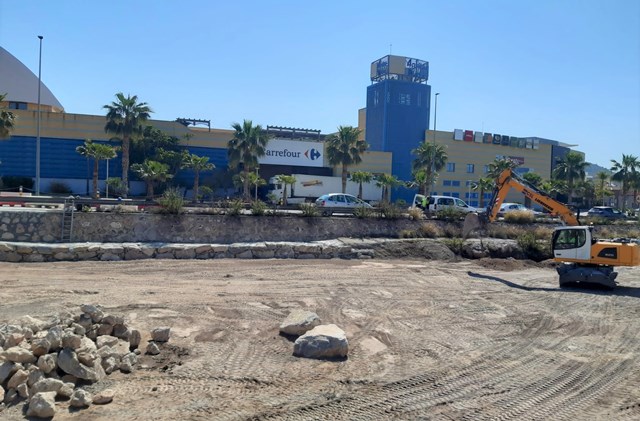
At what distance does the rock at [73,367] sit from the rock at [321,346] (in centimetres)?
348

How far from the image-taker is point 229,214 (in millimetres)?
26203

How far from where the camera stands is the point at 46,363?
7.42 metres

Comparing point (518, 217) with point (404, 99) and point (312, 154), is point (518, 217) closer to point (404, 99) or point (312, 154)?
point (312, 154)

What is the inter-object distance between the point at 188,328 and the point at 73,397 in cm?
416

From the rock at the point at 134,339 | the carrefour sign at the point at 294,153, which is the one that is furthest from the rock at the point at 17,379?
the carrefour sign at the point at 294,153

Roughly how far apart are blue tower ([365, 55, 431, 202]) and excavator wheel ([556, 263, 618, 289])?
4904 centimetres

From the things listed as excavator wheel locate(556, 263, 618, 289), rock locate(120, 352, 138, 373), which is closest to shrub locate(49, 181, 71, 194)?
excavator wheel locate(556, 263, 618, 289)

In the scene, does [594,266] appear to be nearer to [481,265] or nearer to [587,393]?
[481,265]

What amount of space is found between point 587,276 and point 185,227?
56.3ft

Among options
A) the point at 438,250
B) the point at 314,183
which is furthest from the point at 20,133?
the point at 438,250

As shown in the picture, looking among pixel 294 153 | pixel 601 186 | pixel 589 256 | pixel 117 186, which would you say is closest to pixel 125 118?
pixel 117 186

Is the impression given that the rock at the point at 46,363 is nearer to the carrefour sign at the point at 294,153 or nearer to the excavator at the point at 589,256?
the excavator at the point at 589,256

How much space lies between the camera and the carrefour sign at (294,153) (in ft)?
198

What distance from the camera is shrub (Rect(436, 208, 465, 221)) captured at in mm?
31500
